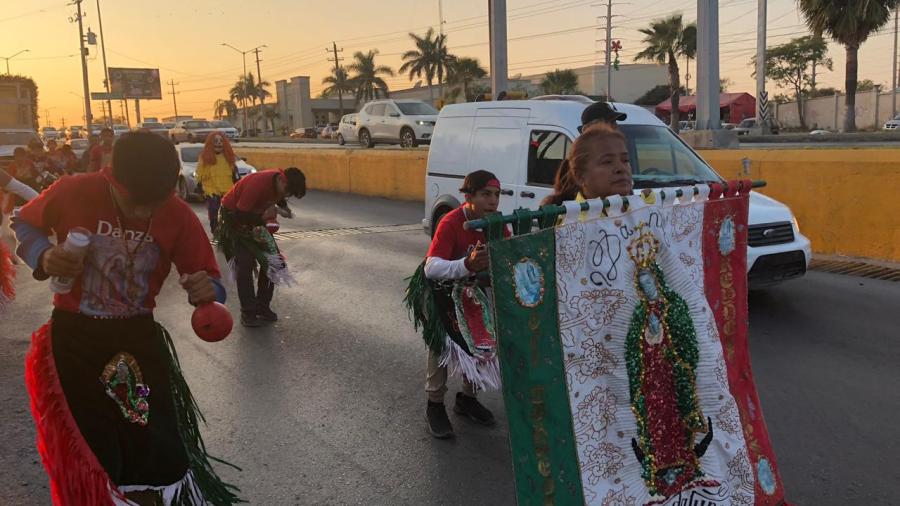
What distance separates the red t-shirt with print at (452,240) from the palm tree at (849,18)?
35919mm

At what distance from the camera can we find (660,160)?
25.0 feet

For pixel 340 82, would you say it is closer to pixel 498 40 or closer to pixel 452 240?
pixel 498 40

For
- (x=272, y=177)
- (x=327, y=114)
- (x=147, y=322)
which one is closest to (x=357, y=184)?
(x=272, y=177)

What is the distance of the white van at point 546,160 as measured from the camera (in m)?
6.83

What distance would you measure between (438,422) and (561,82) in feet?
224

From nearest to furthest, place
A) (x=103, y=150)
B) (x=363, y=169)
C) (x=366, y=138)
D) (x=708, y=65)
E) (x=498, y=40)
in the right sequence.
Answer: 1. (x=103, y=150)
2. (x=708, y=65)
3. (x=498, y=40)
4. (x=363, y=169)
5. (x=366, y=138)

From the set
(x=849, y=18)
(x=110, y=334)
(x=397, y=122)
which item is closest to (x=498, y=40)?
(x=397, y=122)

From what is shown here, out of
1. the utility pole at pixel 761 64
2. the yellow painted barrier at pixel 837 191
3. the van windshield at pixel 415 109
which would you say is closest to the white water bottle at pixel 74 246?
the yellow painted barrier at pixel 837 191

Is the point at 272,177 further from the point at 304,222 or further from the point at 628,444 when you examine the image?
the point at 304,222

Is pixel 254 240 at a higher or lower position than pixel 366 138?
lower

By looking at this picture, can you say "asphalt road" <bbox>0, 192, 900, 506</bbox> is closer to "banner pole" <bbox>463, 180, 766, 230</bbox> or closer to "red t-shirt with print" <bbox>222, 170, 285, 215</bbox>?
"red t-shirt with print" <bbox>222, 170, 285, 215</bbox>

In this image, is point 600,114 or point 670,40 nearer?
point 600,114

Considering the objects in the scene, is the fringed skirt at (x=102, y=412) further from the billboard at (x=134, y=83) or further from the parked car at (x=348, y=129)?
the billboard at (x=134, y=83)

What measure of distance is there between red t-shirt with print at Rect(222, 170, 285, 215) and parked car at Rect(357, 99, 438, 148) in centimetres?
1801
